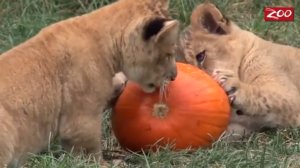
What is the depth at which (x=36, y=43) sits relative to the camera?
206 inches

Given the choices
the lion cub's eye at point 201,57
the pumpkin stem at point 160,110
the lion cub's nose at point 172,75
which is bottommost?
the pumpkin stem at point 160,110

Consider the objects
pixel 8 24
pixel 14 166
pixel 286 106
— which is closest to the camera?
pixel 14 166

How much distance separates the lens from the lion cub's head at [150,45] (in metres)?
5.10

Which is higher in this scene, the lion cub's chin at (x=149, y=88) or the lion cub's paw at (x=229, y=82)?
the lion cub's chin at (x=149, y=88)

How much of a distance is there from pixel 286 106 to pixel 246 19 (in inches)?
101

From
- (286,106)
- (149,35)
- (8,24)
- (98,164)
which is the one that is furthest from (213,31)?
(8,24)

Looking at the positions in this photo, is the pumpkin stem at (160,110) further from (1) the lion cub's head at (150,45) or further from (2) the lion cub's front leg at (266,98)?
(2) the lion cub's front leg at (266,98)

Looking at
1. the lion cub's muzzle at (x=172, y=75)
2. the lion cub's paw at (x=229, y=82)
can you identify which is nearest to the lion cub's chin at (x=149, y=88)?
the lion cub's muzzle at (x=172, y=75)

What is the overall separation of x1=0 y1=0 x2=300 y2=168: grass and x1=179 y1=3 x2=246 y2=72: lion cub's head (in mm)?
645

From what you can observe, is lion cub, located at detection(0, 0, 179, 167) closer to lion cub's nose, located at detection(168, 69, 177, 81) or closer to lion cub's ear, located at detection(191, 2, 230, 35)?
lion cub's nose, located at detection(168, 69, 177, 81)

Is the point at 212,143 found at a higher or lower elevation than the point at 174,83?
lower

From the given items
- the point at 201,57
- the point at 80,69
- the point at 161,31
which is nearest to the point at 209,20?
the point at 201,57

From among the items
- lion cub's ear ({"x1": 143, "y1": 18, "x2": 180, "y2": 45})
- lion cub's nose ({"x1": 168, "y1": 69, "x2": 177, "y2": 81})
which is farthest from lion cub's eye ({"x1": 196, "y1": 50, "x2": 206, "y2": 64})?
lion cub's ear ({"x1": 143, "y1": 18, "x2": 180, "y2": 45})

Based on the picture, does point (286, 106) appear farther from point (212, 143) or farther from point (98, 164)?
point (98, 164)
